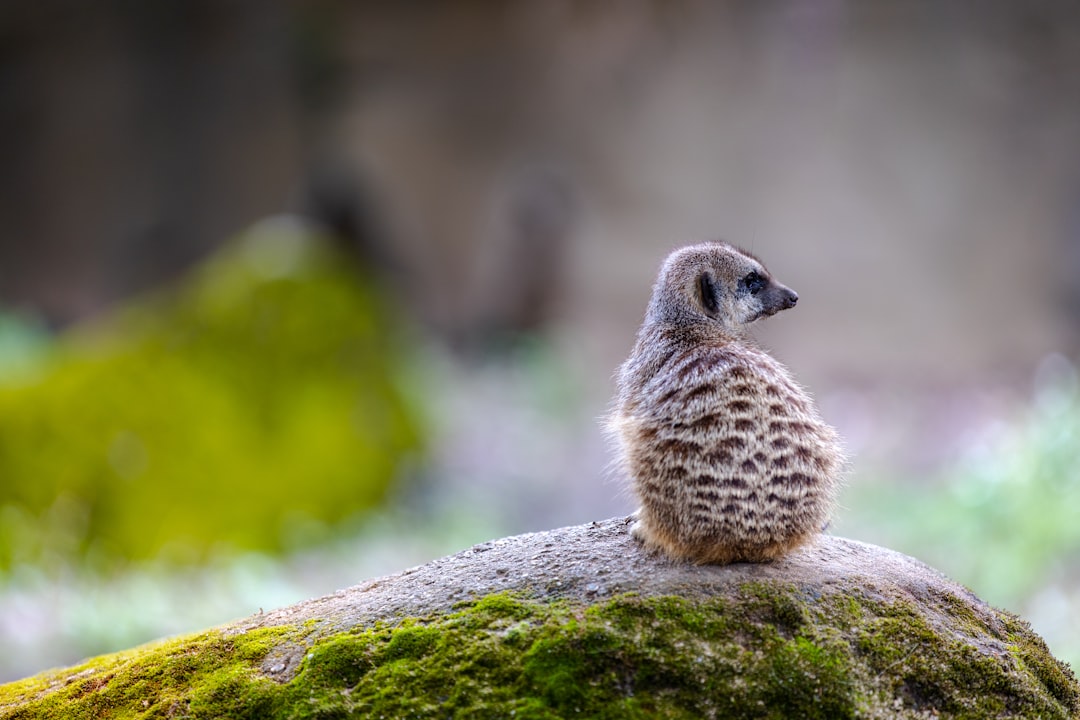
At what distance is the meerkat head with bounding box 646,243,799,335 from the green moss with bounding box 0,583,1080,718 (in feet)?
3.62

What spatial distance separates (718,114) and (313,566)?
11.4m

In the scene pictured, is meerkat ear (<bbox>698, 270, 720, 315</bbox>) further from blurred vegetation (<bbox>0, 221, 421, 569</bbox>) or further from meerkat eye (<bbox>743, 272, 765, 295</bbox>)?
blurred vegetation (<bbox>0, 221, 421, 569</bbox>)

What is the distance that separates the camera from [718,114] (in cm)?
1681

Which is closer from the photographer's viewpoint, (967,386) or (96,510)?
(96,510)

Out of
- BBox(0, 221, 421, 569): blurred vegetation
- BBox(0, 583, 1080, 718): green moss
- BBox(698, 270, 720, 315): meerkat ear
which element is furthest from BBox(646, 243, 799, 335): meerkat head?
BBox(0, 221, 421, 569): blurred vegetation

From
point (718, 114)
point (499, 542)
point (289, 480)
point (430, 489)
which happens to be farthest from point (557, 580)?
point (718, 114)

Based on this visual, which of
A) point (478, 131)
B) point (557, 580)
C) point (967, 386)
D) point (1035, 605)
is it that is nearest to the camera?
point (557, 580)

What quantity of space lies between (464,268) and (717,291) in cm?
1609

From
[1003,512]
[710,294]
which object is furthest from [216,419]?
[1003,512]

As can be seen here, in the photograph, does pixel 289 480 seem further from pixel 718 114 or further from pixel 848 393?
pixel 718 114

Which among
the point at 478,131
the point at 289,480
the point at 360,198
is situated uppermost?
the point at 478,131

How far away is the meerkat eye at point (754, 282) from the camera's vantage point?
380 cm

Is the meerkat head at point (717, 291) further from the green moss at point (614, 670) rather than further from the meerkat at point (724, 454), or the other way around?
the green moss at point (614, 670)

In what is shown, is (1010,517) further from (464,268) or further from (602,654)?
(464,268)
